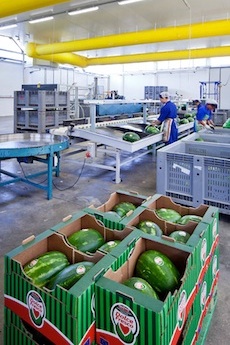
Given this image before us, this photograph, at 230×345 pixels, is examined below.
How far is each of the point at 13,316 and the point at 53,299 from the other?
308mm

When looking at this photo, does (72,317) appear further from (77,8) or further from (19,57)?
(19,57)

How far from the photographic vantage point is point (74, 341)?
933 millimetres

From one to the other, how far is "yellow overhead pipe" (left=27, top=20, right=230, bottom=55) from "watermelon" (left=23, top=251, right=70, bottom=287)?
694 centimetres

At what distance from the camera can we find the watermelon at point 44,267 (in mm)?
1145

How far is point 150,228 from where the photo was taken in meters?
1.45

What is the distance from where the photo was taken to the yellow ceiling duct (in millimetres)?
9836

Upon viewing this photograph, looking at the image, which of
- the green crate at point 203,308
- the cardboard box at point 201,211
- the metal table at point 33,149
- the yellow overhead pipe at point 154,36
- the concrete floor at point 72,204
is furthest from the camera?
the yellow overhead pipe at point 154,36

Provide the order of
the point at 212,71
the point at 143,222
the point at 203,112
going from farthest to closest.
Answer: the point at 212,71
the point at 203,112
the point at 143,222

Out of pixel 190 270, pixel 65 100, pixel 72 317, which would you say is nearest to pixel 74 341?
pixel 72 317

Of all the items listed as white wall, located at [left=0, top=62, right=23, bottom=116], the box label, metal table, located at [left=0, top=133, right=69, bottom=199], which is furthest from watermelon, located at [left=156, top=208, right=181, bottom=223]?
white wall, located at [left=0, top=62, right=23, bottom=116]

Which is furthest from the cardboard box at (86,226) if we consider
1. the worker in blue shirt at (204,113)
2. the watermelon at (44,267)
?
the worker in blue shirt at (204,113)

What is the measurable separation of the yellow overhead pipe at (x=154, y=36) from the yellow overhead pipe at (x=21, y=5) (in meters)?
3.43

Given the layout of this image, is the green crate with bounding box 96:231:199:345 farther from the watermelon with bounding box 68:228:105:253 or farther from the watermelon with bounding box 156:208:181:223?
the watermelon with bounding box 156:208:181:223

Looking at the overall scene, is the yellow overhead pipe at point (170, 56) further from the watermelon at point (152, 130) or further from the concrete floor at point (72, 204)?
the concrete floor at point (72, 204)
